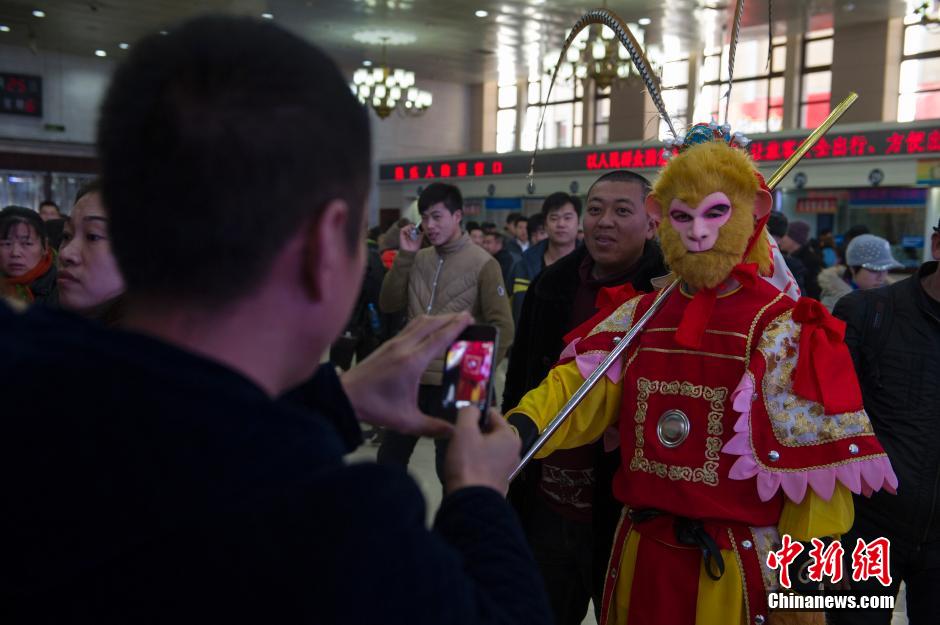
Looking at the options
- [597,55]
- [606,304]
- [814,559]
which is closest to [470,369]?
[814,559]

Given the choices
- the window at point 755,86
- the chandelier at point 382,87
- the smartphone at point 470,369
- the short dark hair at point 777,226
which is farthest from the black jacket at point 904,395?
the window at point 755,86

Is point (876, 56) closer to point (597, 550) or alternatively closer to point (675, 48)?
point (675, 48)

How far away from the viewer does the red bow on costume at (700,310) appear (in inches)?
75.4

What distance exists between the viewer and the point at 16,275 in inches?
126

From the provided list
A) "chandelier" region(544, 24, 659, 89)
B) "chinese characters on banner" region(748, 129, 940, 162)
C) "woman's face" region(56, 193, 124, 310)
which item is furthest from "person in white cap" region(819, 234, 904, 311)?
"chandelier" region(544, 24, 659, 89)

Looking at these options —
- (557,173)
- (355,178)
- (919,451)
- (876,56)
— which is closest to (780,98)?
(876,56)

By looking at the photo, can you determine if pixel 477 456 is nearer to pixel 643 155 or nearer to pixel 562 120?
pixel 643 155

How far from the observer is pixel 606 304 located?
7.68ft

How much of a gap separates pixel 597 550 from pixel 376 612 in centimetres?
181

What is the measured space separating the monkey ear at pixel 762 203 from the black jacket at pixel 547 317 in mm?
539

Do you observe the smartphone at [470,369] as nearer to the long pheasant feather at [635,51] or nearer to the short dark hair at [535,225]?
the long pheasant feather at [635,51]

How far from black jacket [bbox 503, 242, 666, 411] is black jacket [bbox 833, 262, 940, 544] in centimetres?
61

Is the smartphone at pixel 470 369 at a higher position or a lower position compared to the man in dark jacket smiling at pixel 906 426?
higher

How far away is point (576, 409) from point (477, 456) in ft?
4.00
